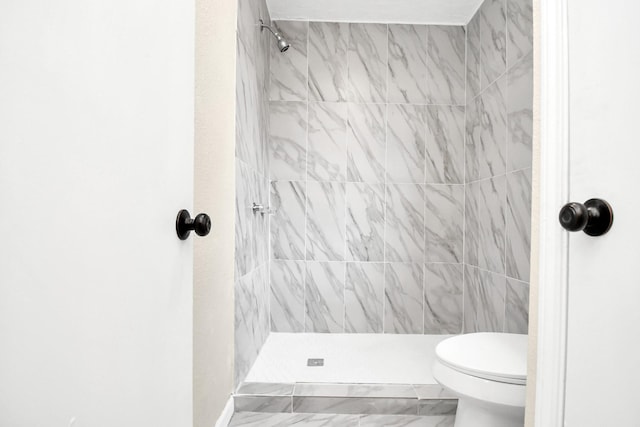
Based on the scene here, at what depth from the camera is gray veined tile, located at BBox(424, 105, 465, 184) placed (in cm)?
290

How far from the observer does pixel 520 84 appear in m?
2.09

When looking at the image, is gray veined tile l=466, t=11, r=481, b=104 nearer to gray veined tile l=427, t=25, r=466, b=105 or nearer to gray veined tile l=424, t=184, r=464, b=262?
gray veined tile l=427, t=25, r=466, b=105

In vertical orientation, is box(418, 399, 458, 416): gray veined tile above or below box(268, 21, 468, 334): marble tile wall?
below

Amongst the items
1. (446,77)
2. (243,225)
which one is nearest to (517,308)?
(243,225)

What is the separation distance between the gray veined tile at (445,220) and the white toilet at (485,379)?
4.55 ft

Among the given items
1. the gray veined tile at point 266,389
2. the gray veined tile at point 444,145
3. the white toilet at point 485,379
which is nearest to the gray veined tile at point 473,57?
the gray veined tile at point 444,145

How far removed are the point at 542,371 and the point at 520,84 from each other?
5.91ft

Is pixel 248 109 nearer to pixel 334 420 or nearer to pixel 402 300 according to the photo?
pixel 334 420

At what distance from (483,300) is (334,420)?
1.29m

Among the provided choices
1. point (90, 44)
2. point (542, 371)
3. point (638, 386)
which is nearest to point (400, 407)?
point (542, 371)

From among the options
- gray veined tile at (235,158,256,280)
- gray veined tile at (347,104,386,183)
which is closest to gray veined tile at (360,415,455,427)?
gray veined tile at (235,158,256,280)

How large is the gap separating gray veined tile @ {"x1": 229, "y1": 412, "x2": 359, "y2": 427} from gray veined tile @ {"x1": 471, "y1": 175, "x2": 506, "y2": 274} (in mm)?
1213

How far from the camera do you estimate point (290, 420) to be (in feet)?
5.87

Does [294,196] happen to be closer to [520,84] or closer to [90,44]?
[520,84]
